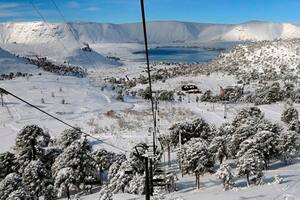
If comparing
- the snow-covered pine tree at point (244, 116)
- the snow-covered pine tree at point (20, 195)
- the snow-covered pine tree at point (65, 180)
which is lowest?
the snow-covered pine tree at point (65, 180)

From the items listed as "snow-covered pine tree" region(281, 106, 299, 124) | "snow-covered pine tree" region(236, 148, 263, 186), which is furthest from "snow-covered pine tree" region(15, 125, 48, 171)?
"snow-covered pine tree" region(281, 106, 299, 124)

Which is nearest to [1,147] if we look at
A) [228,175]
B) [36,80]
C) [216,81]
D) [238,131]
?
[238,131]

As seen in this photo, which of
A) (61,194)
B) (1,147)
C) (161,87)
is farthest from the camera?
(161,87)

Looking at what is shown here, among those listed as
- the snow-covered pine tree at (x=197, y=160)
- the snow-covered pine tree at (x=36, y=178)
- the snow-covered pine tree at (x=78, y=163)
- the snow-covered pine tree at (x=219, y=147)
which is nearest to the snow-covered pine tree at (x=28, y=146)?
the snow-covered pine tree at (x=78, y=163)

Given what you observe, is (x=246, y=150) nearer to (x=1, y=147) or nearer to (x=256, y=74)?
(x=1, y=147)

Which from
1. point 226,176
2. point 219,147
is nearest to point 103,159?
point 219,147

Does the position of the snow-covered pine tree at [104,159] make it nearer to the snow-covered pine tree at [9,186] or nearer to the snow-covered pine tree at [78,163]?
the snow-covered pine tree at [78,163]

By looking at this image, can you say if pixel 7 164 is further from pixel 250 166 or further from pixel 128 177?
pixel 250 166
